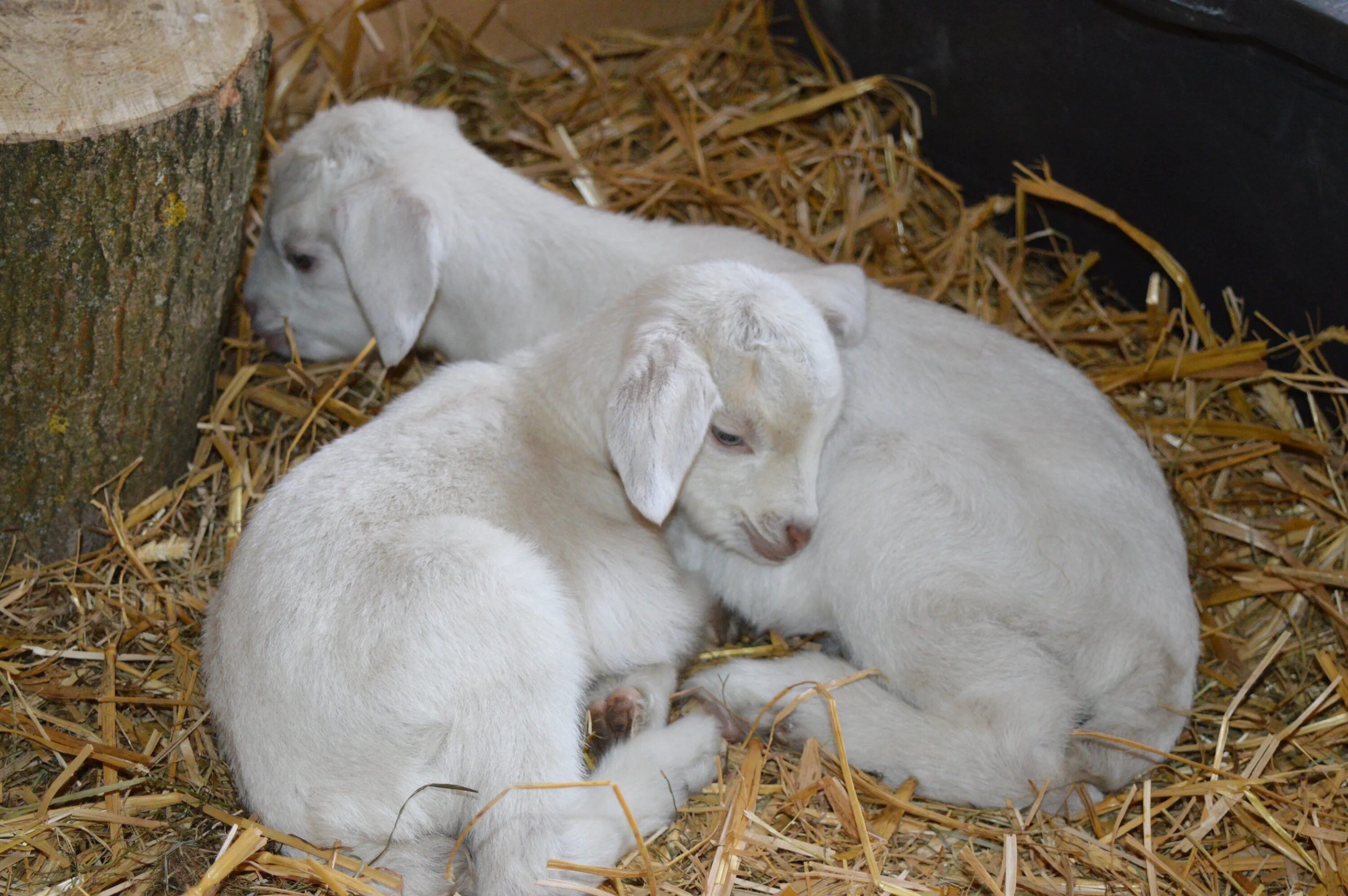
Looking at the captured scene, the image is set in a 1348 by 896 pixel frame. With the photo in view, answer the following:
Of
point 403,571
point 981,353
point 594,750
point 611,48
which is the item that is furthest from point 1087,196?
point 403,571

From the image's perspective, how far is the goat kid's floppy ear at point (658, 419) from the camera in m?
2.84

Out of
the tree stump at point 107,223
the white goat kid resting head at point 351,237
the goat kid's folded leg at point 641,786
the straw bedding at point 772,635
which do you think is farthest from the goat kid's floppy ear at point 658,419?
the tree stump at point 107,223

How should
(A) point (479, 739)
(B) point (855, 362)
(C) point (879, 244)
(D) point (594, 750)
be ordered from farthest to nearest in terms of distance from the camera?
(C) point (879, 244) → (B) point (855, 362) → (D) point (594, 750) → (A) point (479, 739)

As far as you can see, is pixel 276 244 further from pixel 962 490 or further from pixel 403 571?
pixel 962 490

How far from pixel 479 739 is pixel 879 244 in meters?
2.70

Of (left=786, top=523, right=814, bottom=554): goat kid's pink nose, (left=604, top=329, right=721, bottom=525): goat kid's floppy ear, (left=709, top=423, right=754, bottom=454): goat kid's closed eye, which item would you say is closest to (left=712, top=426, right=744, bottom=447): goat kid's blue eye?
(left=709, top=423, right=754, bottom=454): goat kid's closed eye

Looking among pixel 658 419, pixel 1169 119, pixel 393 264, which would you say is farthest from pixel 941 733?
pixel 1169 119

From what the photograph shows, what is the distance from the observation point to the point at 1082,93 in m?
4.22

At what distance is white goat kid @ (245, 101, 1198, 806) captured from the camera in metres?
3.15

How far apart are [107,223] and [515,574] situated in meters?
1.26

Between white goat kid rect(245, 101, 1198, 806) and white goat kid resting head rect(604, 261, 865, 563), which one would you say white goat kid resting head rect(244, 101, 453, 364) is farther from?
white goat kid resting head rect(604, 261, 865, 563)

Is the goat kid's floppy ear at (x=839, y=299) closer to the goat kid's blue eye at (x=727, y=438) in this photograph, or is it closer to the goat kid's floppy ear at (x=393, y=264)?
the goat kid's blue eye at (x=727, y=438)

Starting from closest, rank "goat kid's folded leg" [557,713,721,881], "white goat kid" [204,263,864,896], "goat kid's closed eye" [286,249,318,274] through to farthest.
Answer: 1. "white goat kid" [204,263,864,896]
2. "goat kid's folded leg" [557,713,721,881]
3. "goat kid's closed eye" [286,249,318,274]

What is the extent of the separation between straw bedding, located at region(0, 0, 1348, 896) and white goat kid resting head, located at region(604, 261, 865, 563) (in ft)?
1.88
